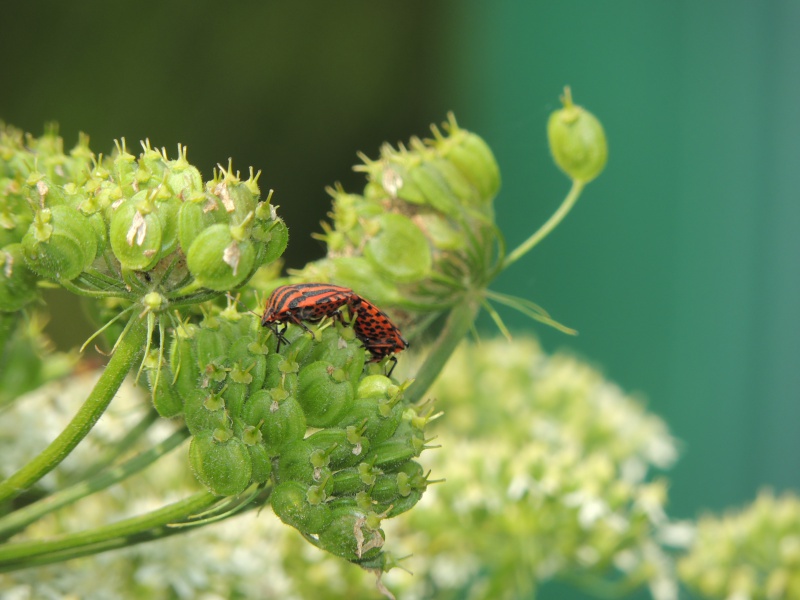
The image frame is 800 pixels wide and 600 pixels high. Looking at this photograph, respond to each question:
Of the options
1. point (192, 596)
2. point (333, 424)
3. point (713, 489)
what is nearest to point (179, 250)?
point (333, 424)

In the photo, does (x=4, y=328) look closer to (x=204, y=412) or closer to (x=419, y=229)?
(x=204, y=412)

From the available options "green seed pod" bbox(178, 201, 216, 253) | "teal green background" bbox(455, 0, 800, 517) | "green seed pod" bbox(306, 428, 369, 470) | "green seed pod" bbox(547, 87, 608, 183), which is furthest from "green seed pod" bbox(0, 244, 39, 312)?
"teal green background" bbox(455, 0, 800, 517)

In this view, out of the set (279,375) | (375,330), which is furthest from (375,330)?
(279,375)

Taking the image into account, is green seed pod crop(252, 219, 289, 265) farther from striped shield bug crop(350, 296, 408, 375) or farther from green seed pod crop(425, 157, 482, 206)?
green seed pod crop(425, 157, 482, 206)

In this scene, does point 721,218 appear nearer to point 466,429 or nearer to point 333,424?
point 466,429

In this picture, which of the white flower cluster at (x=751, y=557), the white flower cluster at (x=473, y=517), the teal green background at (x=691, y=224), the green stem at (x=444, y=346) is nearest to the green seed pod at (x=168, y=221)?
the green stem at (x=444, y=346)

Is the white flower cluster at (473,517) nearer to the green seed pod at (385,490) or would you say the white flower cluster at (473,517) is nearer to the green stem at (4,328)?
the green stem at (4,328)
